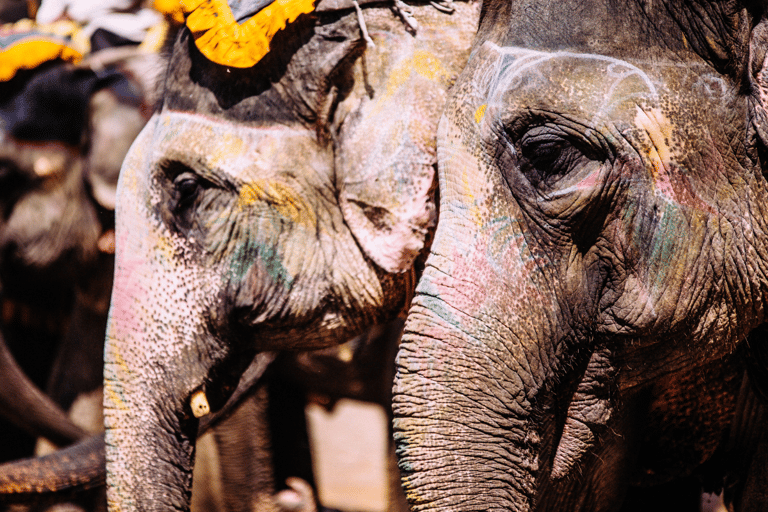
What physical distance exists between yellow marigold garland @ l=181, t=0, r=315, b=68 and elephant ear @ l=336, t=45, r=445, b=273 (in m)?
0.11

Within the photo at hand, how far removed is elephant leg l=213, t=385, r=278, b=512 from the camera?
7.06 feet

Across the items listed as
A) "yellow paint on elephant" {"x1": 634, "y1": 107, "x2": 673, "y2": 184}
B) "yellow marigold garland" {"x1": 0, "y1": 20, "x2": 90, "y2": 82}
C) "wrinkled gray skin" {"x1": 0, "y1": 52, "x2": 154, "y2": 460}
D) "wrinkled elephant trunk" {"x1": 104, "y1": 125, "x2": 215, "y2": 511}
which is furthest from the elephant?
"yellow marigold garland" {"x1": 0, "y1": 20, "x2": 90, "y2": 82}

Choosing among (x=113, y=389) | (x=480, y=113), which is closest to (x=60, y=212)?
(x=113, y=389)

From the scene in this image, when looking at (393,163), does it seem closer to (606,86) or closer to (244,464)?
(606,86)

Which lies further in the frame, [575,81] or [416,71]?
[416,71]

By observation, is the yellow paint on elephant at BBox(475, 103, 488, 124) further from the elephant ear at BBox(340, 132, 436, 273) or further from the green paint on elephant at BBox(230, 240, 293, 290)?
the green paint on elephant at BBox(230, 240, 293, 290)

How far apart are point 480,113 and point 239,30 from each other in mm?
359

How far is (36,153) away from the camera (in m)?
2.22

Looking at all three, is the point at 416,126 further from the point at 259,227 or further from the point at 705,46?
the point at 705,46

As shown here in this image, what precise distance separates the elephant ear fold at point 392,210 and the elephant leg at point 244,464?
3.47 feet

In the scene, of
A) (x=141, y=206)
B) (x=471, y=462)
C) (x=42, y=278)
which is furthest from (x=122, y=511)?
(x=42, y=278)

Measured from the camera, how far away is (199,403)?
49.1 inches

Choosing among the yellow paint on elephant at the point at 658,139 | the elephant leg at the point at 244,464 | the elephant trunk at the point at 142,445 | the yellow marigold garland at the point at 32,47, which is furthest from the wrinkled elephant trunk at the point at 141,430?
the yellow marigold garland at the point at 32,47

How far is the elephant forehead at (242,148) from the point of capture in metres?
1.20
